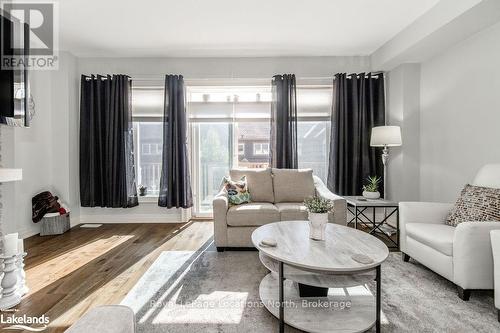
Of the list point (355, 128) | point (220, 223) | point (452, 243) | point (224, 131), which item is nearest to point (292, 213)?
point (220, 223)

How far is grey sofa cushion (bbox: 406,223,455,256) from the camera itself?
2014mm

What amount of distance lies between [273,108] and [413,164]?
2.25 metres

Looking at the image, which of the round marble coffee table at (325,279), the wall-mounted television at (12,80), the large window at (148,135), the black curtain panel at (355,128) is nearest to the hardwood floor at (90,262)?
the large window at (148,135)

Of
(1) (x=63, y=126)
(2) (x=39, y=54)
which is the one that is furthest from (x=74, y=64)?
(1) (x=63, y=126)

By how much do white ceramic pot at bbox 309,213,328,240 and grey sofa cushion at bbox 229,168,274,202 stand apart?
5.10 ft

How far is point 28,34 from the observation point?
2643 mm

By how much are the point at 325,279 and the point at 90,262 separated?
2.40 metres

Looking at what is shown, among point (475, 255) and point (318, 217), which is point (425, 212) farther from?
point (318, 217)

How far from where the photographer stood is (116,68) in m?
4.05

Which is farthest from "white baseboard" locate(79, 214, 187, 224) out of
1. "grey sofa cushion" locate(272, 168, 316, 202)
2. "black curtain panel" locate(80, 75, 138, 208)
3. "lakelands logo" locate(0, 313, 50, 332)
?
"lakelands logo" locate(0, 313, 50, 332)

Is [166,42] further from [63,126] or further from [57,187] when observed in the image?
[57,187]

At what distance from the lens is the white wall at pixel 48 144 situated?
11.0 feet

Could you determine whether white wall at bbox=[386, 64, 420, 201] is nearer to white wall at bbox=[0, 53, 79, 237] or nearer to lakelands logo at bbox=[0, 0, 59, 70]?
lakelands logo at bbox=[0, 0, 59, 70]

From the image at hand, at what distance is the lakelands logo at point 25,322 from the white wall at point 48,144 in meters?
2.02
